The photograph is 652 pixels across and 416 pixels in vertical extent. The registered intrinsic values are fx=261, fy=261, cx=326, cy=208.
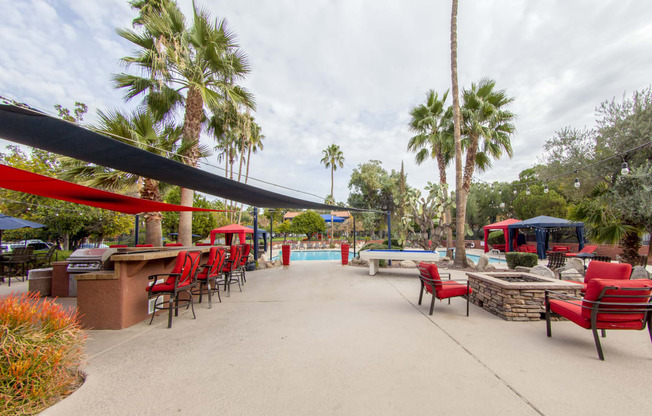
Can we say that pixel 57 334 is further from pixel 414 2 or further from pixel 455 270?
pixel 414 2

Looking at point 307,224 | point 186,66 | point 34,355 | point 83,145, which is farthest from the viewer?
point 307,224

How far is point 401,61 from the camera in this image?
816 cm

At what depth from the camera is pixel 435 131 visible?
38.1 feet

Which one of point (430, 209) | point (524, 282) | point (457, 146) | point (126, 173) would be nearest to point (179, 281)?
point (126, 173)

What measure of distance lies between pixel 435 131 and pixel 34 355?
12784 mm

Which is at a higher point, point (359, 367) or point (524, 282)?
point (524, 282)

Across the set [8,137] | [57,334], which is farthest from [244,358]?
[8,137]

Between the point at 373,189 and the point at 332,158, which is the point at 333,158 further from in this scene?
the point at 373,189

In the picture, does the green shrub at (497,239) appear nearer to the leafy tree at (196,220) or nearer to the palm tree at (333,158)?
the palm tree at (333,158)

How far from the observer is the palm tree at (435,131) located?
11297mm

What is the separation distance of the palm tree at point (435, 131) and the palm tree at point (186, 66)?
8082 millimetres

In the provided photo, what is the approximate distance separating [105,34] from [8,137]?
15.8 ft

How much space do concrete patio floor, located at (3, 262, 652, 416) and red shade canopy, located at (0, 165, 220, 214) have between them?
2.09 metres

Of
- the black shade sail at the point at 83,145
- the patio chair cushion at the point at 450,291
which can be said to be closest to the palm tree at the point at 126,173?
the black shade sail at the point at 83,145
